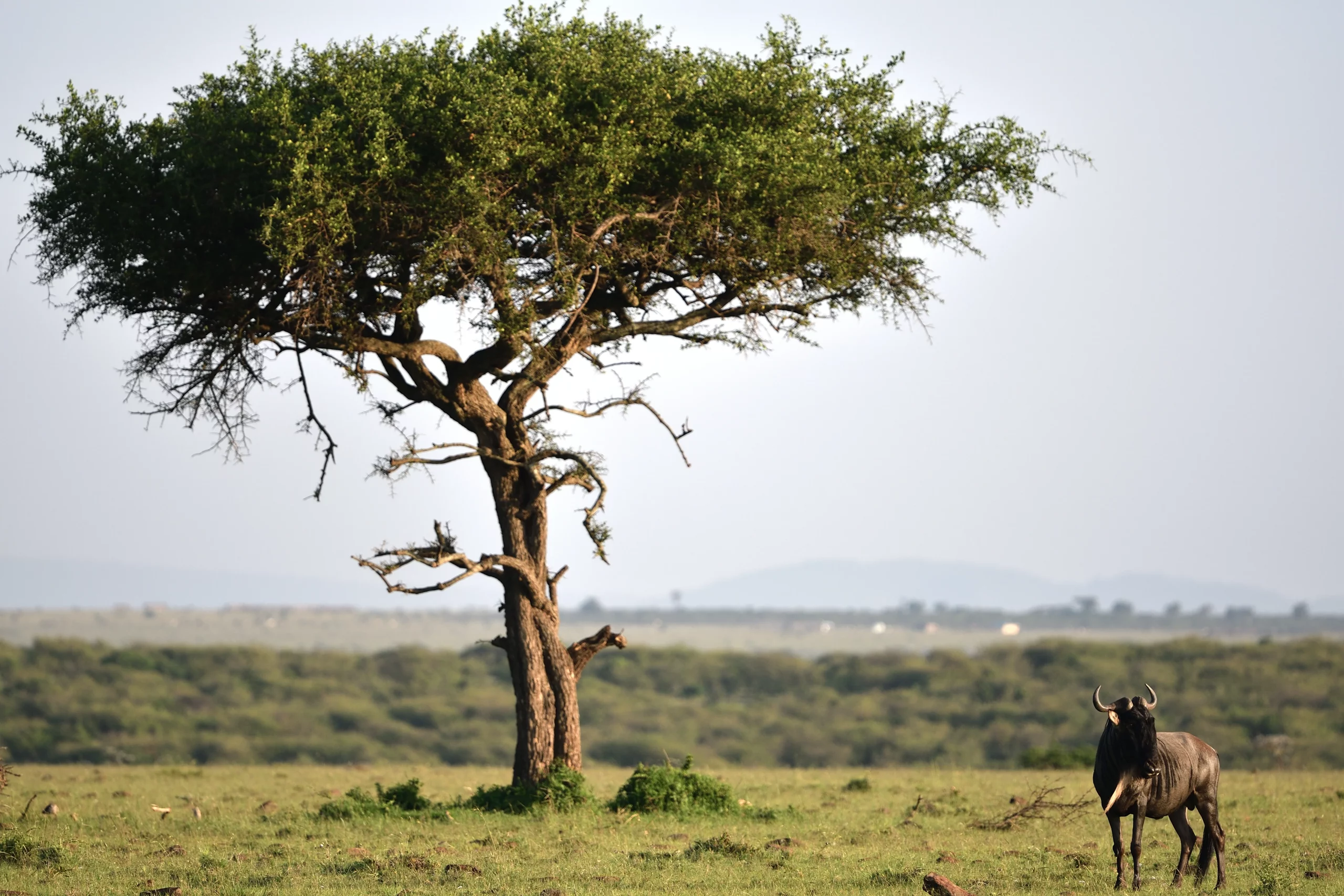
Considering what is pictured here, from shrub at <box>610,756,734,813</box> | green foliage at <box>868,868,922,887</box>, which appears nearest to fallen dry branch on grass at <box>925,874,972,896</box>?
green foliage at <box>868,868,922,887</box>

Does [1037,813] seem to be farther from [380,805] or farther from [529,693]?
[380,805]

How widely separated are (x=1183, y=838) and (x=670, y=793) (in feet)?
24.1

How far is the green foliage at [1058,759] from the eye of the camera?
100 feet

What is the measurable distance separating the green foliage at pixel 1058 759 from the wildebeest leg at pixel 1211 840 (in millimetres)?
17510

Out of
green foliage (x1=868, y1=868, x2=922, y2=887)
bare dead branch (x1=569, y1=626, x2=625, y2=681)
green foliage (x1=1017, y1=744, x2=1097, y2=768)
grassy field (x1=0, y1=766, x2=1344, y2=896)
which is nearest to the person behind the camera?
green foliage (x1=868, y1=868, x2=922, y2=887)

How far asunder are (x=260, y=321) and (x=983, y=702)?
59.6 metres

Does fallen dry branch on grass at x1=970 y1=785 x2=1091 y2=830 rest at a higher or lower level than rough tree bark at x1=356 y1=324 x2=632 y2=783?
lower

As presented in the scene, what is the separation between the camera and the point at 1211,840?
12555 millimetres

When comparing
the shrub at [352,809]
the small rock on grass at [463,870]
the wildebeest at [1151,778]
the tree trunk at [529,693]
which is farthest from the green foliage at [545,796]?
the wildebeest at [1151,778]

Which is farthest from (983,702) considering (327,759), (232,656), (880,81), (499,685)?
(880,81)

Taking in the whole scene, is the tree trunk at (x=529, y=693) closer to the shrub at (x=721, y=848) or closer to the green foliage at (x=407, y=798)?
the green foliage at (x=407, y=798)

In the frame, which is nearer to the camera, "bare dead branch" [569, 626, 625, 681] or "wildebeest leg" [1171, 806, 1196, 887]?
"wildebeest leg" [1171, 806, 1196, 887]

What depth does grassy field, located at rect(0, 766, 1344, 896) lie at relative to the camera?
12.9 m

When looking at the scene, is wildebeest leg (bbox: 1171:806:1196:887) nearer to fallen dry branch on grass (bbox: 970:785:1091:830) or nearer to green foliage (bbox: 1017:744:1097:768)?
fallen dry branch on grass (bbox: 970:785:1091:830)
